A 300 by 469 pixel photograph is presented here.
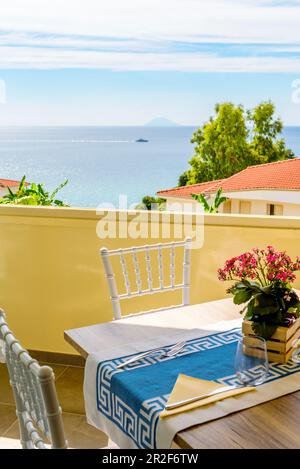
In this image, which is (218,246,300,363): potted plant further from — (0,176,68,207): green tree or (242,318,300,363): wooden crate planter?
(0,176,68,207): green tree

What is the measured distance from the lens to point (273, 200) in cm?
1589

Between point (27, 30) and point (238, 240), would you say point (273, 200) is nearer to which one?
point (238, 240)

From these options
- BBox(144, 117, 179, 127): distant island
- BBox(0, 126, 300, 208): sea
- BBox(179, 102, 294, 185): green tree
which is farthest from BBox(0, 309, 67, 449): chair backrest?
BBox(144, 117, 179, 127): distant island

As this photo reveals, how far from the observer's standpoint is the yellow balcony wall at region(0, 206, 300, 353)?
9.38 feet

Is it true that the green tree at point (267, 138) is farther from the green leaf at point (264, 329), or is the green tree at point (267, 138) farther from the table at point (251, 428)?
the table at point (251, 428)

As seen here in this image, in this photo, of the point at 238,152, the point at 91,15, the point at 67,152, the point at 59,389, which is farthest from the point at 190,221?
the point at 91,15

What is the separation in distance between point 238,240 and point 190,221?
263 millimetres

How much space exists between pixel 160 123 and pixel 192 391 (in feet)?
117

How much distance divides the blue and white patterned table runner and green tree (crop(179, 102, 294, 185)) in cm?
2396

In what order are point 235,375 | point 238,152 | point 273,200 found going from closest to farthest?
point 235,375, point 273,200, point 238,152

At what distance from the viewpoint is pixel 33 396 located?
101 centimetres

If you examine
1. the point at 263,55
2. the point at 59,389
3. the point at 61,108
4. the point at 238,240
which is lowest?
the point at 59,389
